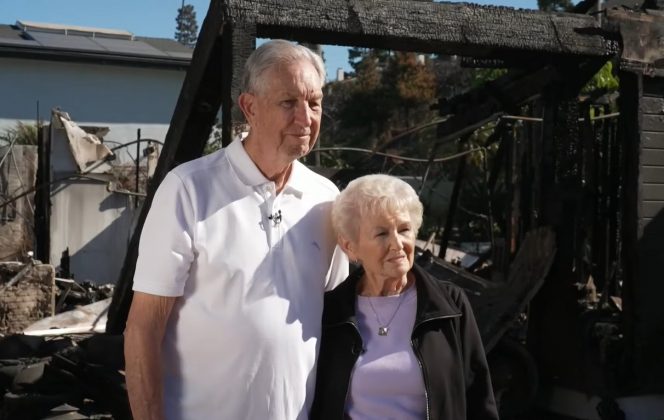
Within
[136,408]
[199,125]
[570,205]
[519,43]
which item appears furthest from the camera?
[570,205]

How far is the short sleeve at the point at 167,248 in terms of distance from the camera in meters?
2.47

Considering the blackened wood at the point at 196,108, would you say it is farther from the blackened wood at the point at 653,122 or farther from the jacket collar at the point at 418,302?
the blackened wood at the point at 653,122

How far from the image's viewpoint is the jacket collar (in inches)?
106

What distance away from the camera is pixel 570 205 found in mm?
5746

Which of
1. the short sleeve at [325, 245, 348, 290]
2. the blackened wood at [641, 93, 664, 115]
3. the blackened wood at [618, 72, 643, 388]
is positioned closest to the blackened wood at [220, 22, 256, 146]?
the short sleeve at [325, 245, 348, 290]

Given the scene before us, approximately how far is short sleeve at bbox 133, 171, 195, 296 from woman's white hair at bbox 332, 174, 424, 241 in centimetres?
49

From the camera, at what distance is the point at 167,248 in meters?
2.47

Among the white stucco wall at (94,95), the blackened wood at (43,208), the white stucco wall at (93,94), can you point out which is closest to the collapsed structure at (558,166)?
the blackened wood at (43,208)

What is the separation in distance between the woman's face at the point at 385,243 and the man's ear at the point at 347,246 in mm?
13

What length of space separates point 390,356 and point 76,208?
11080mm

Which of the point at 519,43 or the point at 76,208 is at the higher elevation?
the point at 519,43

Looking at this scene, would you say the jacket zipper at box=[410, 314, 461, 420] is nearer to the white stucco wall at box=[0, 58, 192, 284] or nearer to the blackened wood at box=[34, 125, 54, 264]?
the blackened wood at box=[34, 125, 54, 264]

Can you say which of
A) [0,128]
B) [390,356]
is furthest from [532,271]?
[0,128]

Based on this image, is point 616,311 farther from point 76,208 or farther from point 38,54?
point 38,54
